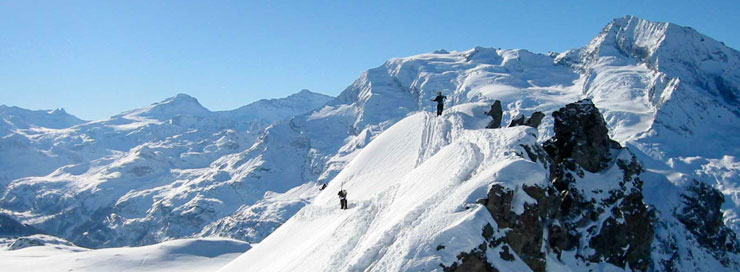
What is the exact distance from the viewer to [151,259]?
96.3 meters

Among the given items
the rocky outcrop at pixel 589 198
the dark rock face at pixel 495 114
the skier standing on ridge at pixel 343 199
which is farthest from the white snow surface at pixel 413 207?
the rocky outcrop at pixel 589 198

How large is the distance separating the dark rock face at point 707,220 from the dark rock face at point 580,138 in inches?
3713

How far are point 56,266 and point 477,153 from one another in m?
85.4

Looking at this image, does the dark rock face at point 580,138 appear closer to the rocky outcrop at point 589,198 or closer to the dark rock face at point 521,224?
the rocky outcrop at point 589,198

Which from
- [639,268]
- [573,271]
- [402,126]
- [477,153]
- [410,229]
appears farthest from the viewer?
[402,126]

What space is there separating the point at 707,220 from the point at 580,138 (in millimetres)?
107920

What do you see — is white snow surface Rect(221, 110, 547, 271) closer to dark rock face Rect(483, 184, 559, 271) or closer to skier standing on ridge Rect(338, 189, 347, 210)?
dark rock face Rect(483, 184, 559, 271)

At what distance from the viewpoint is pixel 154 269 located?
90.8 metres

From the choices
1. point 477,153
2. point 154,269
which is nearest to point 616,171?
point 477,153

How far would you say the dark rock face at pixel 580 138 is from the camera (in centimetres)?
4359

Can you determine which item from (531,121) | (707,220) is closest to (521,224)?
(531,121)

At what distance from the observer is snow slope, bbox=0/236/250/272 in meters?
90.9

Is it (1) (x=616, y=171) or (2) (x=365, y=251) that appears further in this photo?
(1) (x=616, y=171)

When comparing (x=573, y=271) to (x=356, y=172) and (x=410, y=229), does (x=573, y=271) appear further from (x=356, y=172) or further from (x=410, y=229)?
(x=356, y=172)
